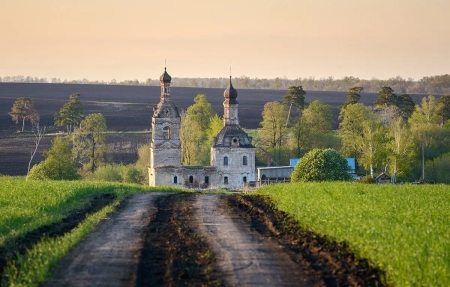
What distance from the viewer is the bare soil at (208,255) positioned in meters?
A: 14.7

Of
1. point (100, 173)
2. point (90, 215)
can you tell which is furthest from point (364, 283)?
point (100, 173)

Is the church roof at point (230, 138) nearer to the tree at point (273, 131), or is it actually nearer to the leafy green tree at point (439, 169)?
the leafy green tree at point (439, 169)

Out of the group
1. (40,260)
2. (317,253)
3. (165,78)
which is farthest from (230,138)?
(40,260)

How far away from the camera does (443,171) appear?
74188 mm

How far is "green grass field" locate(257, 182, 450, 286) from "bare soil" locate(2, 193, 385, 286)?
0.36m

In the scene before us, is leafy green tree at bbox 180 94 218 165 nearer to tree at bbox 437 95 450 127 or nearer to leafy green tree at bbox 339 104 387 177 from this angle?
leafy green tree at bbox 339 104 387 177

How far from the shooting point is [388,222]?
2067 centimetres

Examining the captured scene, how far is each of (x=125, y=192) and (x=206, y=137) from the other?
2453 inches

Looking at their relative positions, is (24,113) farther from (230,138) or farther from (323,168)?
(323,168)

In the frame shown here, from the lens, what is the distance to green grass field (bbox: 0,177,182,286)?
15.2 m

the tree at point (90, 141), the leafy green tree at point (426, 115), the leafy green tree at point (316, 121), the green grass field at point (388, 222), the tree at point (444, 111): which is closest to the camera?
the green grass field at point (388, 222)

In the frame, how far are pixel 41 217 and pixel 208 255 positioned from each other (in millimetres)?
8117

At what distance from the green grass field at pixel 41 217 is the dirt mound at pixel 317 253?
4269mm

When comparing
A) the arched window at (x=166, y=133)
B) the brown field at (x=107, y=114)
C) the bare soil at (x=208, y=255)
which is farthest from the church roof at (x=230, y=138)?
the bare soil at (x=208, y=255)
